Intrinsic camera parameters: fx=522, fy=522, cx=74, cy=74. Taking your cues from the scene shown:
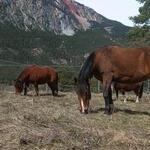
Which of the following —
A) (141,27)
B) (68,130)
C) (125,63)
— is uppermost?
(141,27)

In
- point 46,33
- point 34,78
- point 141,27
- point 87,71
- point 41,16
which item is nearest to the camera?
point 87,71

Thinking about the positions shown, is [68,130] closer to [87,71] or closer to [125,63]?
[87,71]

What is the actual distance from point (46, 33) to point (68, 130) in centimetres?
15946

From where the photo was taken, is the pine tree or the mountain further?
the mountain

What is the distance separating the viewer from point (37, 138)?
9.28 metres

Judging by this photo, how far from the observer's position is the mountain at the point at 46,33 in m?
131

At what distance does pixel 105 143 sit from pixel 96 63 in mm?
5289

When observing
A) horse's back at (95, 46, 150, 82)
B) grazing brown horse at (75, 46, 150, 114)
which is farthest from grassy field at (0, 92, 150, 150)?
horse's back at (95, 46, 150, 82)

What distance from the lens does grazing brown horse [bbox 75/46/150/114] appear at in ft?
47.6

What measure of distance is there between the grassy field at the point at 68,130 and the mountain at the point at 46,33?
102m

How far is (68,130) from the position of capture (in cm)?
1046

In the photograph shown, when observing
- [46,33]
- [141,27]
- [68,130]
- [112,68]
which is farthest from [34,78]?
[46,33]

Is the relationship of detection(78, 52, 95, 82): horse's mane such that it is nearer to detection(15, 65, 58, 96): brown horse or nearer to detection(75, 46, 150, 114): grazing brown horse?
detection(75, 46, 150, 114): grazing brown horse

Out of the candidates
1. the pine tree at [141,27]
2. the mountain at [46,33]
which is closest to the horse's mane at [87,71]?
the pine tree at [141,27]
